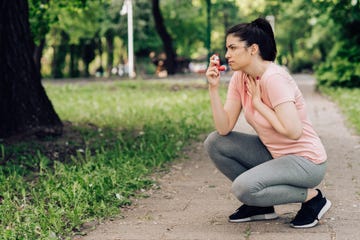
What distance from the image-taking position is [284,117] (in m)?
4.68

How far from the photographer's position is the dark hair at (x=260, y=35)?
4.79 m

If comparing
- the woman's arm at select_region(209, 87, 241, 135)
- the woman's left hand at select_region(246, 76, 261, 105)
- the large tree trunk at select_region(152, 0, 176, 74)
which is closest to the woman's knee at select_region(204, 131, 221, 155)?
the woman's arm at select_region(209, 87, 241, 135)

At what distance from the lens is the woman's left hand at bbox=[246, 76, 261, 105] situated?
4.82m

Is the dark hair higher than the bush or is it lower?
higher

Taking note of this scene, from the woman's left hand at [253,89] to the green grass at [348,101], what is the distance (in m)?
6.01

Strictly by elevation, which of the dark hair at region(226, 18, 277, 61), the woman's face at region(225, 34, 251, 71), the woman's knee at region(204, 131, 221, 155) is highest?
the dark hair at region(226, 18, 277, 61)

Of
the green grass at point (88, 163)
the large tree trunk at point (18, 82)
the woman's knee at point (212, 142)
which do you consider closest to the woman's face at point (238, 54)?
the woman's knee at point (212, 142)

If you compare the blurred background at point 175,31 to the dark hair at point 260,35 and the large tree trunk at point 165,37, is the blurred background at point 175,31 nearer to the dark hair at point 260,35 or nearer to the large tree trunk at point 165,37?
the large tree trunk at point 165,37

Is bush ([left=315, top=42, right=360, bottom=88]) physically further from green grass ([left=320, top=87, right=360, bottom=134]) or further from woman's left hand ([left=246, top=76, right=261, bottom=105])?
woman's left hand ([left=246, top=76, right=261, bottom=105])

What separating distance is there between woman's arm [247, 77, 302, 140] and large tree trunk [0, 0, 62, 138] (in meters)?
5.36

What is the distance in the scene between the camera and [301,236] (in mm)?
4750

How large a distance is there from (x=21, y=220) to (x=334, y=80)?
54.4ft

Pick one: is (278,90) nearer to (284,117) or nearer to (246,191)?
(284,117)

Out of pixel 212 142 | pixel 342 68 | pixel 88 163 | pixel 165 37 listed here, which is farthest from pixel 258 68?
pixel 165 37
